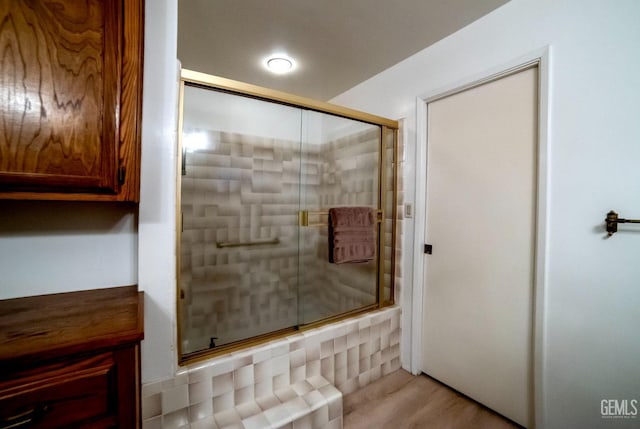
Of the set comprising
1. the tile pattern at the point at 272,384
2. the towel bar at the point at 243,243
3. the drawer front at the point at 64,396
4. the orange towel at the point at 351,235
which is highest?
the orange towel at the point at 351,235

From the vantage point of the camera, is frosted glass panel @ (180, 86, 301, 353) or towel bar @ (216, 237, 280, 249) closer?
frosted glass panel @ (180, 86, 301, 353)

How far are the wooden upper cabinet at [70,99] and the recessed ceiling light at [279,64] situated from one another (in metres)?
1.30

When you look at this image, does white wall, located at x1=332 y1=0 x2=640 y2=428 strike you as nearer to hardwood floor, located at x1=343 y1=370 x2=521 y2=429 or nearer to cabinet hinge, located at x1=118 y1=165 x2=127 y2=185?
hardwood floor, located at x1=343 y1=370 x2=521 y2=429

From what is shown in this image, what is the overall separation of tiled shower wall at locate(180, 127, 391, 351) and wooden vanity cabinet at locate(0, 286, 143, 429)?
1195 millimetres

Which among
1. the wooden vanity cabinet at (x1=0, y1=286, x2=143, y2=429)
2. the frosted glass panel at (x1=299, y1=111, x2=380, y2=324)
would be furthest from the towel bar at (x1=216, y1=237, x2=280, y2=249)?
the wooden vanity cabinet at (x1=0, y1=286, x2=143, y2=429)

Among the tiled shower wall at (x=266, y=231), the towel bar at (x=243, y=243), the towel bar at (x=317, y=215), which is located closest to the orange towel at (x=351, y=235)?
the towel bar at (x=317, y=215)

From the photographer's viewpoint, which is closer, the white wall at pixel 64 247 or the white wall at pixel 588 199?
the white wall at pixel 64 247

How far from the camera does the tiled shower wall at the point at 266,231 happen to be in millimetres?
2049

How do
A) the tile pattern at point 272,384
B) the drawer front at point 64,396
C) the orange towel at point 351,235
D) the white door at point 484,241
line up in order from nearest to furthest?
1. the drawer front at point 64,396
2. the tile pattern at point 272,384
3. the white door at point 484,241
4. the orange towel at point 351,235

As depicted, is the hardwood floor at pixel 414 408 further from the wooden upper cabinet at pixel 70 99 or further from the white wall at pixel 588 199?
the wooden upper cabinet at pixel 70 99

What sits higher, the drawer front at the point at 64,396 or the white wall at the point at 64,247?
the white wall at the point at 64,247

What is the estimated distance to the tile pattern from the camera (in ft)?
3.66

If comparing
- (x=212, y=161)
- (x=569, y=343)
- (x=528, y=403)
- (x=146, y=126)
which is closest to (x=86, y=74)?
(x=146, y=126)

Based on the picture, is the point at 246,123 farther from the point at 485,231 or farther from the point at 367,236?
the point at 485,231
